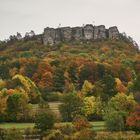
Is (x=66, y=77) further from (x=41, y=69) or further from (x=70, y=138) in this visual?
(x=70, y=138)

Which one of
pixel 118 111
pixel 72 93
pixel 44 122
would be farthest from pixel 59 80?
pixel 44 122

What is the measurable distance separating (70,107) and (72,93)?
4741 millimetres

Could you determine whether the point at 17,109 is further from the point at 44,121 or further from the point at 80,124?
the point at 80,124

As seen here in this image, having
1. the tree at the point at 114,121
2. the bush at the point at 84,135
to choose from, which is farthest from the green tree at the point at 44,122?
the tree at the point at 114,121

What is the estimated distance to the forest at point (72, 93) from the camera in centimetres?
8244

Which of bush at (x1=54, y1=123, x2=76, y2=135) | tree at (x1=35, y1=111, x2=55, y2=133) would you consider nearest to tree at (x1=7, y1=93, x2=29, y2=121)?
tree at (x1=35, y1=111, x2=55, y2=133)

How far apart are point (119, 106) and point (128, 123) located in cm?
867

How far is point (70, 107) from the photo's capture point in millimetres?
96062

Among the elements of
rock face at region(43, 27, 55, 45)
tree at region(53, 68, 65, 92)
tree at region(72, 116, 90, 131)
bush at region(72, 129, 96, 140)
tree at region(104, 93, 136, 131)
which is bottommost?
bush at region(72, 129, 96, 140)

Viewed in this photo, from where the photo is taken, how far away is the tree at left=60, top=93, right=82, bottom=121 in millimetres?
95000

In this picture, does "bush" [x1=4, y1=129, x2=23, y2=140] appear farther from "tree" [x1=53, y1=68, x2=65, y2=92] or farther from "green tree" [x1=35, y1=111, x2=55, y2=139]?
"tree" [x1=53, y1=68, x2=65, y2=92]

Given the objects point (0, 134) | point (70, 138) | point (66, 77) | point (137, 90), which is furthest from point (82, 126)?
point (66, 77)

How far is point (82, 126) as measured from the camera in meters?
82.3

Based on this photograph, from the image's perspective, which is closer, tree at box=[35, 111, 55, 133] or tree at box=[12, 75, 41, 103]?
tree at box=[35, 111, 55, 133]
